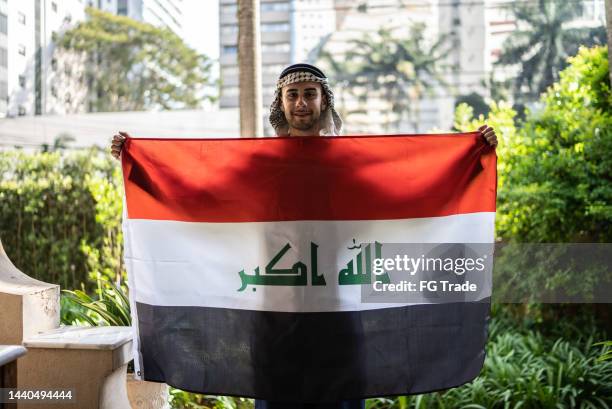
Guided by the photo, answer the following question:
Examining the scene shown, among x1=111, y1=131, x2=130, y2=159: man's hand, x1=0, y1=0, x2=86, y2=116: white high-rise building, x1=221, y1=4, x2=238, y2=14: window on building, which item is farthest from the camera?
x1=221, y1=4, x2=238, y2=14: window on building

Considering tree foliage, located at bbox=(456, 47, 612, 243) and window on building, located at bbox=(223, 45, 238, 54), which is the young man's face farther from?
window on building, located at bbox=(223, 45, 238, 54)

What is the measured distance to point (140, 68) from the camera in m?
10.6

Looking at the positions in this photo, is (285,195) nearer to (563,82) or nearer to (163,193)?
(163,193)

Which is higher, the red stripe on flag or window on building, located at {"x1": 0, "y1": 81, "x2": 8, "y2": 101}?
window on building, located at {"x1": 0, "y1": 81, "x2": 8, "y2": 101}

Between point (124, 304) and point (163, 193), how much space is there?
121 centimetres

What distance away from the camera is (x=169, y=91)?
404 inches

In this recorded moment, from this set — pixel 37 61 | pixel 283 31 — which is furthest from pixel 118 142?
pixel 283 31

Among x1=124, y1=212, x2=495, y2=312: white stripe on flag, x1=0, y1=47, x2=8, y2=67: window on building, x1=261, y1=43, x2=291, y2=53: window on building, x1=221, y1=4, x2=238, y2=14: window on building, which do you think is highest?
x1=261, y1=43, x2=291, y2=53: window on building

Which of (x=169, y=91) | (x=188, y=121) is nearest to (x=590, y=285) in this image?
(x=188, y=121)

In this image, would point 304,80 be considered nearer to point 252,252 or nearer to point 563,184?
point 252,252

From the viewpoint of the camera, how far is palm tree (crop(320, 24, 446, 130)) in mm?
23516

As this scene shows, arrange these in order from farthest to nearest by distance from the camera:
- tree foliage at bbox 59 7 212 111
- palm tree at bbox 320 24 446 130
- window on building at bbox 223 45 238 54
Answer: palm tree at bbox 320 24 446 130 → window on building at bbox 223 45 238 54 → tree foliage at bbox 59 7 212 111

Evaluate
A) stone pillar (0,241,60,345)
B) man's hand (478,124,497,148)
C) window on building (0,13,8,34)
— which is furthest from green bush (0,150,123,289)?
man's hand (478,124,497,148)

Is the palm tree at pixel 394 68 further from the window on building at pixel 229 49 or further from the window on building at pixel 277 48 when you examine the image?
the window on building at pixel 229 49
